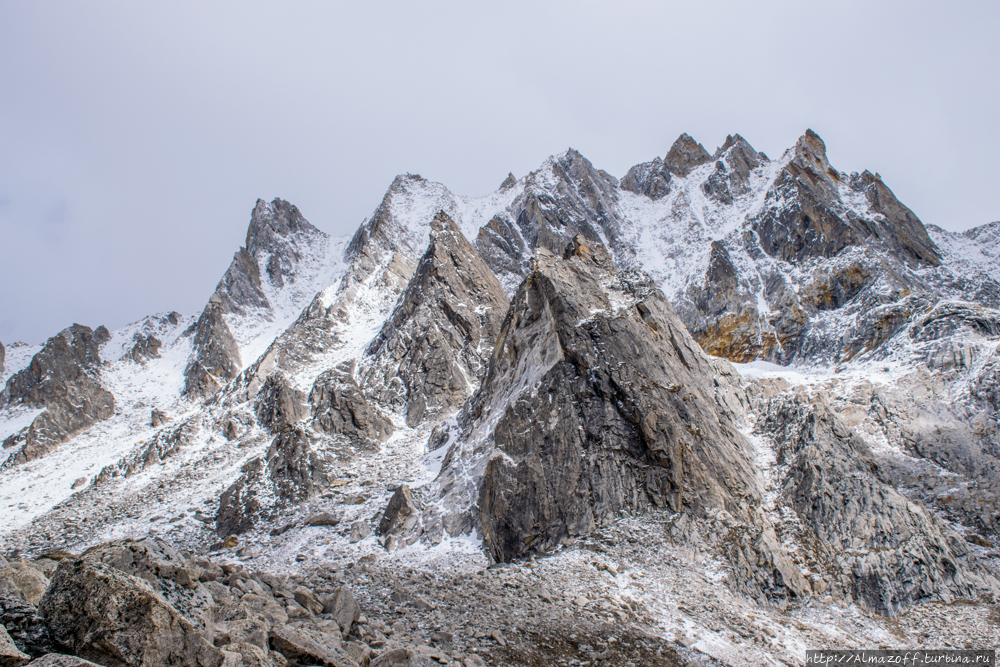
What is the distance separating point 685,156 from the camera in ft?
256

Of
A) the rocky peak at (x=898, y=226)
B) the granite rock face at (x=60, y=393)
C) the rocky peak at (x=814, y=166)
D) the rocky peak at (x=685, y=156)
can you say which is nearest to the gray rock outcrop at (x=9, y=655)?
the granite rock face at (x=60, y=393)

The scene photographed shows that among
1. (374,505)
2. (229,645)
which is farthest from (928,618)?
(374,505)

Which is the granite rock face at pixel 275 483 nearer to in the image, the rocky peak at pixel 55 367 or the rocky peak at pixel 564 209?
the rocky peak at pixel 564 209

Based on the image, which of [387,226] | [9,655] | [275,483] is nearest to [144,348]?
[387,226]

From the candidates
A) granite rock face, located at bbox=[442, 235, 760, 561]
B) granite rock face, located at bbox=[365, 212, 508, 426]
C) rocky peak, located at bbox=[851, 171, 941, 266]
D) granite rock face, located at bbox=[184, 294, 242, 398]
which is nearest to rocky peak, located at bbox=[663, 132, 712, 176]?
rocky peak, located at bbox=[851, 171, 941, 266]

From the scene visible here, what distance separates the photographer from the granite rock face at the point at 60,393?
134ft

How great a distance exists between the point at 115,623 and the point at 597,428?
16.7 m

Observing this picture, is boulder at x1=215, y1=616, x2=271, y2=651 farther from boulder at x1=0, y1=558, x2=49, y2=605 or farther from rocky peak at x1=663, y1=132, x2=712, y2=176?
rocky peak at x1=663, y1=132, x2=712, y2=176

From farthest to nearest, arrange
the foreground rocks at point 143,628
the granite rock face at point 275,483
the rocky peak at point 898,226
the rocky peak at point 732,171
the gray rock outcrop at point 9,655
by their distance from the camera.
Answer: the rocky peak at point 732,171 < the rocky peak at point 898,226 < the granite rock face at point 275,483 < the foreground rocks at point 143,628 < the gray rock outcrop at point 9,655

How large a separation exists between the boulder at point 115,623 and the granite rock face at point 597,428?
12.8 m

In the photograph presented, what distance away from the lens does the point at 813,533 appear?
16922 millimetres

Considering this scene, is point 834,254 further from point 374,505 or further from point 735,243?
point 374,505

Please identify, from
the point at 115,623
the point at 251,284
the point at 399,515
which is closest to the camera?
the point at 115,623

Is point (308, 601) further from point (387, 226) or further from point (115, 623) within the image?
point (387, 226)
